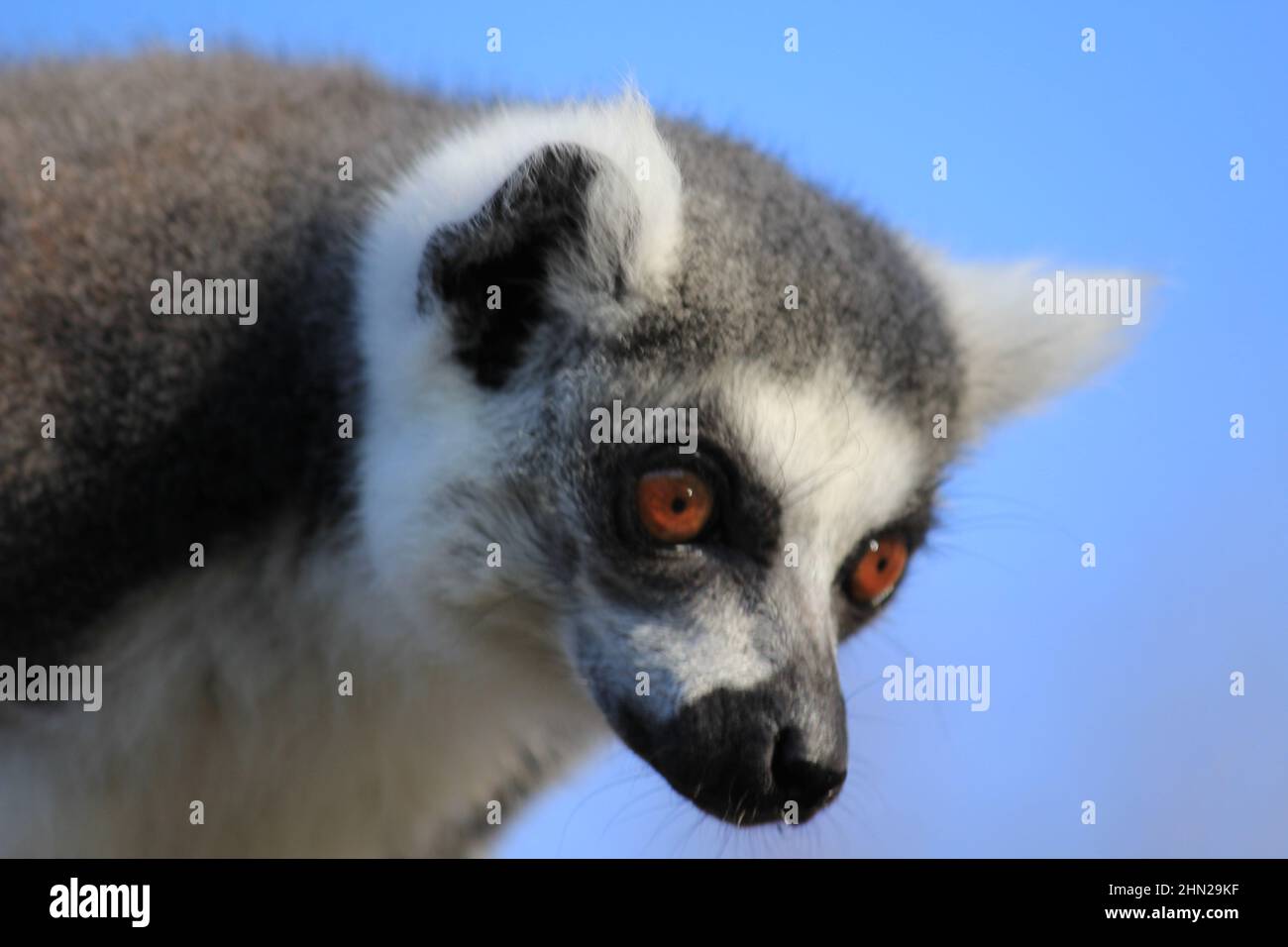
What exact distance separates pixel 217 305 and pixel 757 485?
1192 millimetres

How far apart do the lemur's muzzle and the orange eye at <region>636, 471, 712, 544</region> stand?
34 cm

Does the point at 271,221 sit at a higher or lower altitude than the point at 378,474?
higher

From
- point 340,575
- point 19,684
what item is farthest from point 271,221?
point 19,684

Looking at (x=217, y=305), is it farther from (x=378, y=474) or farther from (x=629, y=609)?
(x=629, y=609)

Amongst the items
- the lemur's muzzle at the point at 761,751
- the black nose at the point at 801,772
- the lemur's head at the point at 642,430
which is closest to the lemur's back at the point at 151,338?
the lemur's head at the point at 642,430

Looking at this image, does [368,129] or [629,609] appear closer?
[629,609]

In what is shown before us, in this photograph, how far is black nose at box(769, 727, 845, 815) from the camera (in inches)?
125

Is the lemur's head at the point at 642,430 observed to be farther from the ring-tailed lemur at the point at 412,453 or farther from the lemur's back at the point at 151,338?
the lemur's back at the point at 151,338

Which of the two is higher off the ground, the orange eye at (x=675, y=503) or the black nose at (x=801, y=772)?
the orange eye at (x=675, y=503)

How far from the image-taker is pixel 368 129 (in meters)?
4.05

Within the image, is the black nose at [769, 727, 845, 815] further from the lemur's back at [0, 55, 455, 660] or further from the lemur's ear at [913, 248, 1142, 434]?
the lemur's ear at [913, 248, 1142, 434]

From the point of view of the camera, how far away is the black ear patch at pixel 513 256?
348cm

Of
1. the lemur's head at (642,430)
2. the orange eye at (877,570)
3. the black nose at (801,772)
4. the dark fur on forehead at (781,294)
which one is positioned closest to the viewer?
the black nose at (801,772)

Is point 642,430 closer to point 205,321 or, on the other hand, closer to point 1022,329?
point 205,321
